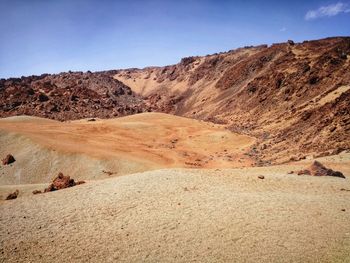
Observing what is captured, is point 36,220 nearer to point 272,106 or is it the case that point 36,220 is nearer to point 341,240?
point 341,240

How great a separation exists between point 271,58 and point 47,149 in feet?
148

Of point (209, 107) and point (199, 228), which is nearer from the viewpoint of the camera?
point (199, 228)

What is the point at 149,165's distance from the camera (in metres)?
24.2

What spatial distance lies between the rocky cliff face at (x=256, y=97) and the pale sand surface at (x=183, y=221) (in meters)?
10.7

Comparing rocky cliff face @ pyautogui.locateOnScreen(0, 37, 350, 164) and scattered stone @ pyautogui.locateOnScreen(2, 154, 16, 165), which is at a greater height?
rocky cliff face @ pyautogui.locateOnScreen(0, 37, 350, 164)

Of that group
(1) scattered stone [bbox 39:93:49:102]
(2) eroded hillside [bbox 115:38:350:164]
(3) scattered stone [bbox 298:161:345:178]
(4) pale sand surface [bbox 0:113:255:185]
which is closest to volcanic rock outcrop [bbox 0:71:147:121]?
(1) scattered stone [bbox 39:93:49:102]

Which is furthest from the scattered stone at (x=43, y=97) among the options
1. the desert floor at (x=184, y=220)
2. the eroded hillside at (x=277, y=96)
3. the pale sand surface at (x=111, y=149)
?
the desert floor at (x=184, y=220)

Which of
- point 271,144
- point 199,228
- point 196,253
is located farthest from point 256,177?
point 271,144

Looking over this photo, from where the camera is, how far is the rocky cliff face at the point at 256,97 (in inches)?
1095

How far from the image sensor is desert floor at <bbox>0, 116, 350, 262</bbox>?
32.2 feet

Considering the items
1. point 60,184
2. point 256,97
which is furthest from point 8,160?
point 256,97

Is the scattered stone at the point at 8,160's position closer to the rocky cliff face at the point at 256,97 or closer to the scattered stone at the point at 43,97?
the rocky cliff face at the point at 256,97

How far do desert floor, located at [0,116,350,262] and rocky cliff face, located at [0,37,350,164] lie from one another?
10.4 metres

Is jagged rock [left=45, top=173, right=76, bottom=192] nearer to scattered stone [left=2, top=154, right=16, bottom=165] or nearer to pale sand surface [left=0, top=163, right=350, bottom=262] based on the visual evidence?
pale sand surface [left=0, top=163, right=350, bottom=262]
